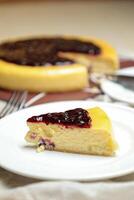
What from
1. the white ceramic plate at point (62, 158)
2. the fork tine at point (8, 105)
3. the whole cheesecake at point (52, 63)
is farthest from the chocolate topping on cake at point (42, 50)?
the white ceramic plate at point (62, 158)

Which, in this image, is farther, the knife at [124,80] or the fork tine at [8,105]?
the knife at [124,80]

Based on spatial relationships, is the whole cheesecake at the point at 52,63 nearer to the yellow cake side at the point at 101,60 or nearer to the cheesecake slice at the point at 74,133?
the yellow cake side at the point at 101,60

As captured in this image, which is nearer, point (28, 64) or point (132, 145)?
point (132, 145)

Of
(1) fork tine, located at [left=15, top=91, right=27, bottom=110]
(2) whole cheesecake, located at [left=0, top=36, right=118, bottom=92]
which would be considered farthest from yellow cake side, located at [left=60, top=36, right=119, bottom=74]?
(1) fork tine, located at [left=15, top=91, right=27, bottom=110]

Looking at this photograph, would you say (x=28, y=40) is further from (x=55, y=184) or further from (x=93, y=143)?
(x=55, y=184)

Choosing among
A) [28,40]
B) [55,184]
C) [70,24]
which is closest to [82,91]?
[28,40]
